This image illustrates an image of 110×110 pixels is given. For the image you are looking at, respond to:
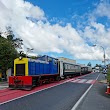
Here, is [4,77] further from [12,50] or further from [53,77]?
[53,77]

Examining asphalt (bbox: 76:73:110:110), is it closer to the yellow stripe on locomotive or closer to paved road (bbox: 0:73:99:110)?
paved road (bbox: 0:73:99:110)

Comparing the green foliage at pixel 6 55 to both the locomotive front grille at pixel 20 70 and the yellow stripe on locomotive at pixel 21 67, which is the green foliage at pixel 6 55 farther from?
→ the locomotive front grille at pixel 20 70

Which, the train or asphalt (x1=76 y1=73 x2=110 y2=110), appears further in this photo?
the train

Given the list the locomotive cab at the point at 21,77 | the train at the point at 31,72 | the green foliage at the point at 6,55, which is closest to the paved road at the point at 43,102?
the locomotive cab at the point at 21,77

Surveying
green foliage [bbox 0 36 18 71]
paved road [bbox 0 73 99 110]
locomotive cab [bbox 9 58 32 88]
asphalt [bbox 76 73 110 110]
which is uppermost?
green foliage [bbox 0 36 18 71]

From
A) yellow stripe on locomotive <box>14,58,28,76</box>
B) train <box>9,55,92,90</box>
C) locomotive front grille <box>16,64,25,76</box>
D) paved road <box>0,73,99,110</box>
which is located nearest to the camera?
paved road <box>0,73,99,110</box>

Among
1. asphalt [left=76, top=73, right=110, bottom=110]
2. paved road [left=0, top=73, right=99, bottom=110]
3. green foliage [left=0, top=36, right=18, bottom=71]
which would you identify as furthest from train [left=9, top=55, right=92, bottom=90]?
green foliage [left=0, top=36, right=18, bottom=71]

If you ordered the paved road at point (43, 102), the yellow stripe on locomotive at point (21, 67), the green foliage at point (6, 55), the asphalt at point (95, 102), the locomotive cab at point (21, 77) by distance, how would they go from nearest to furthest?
1. the paved road at point (43, 102)
2. the asphalt at point (95, 102)
3. the locomotive cab at point (21, 77)
4. the yellow stripe on locomotive at point (21, 67)
5. the green foliage at point (6, 55)

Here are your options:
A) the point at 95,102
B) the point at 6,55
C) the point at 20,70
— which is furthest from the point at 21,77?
the point at 6,55

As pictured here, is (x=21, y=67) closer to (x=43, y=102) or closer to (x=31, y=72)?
(x=31, y=72)

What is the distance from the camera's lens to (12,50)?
4256cm

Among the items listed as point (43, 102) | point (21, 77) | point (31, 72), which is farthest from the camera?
point (31, 72)

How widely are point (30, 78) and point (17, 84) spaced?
135 cm

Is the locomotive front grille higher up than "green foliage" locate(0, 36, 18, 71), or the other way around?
"green foliage" locate(0, 36, 18, 71)
